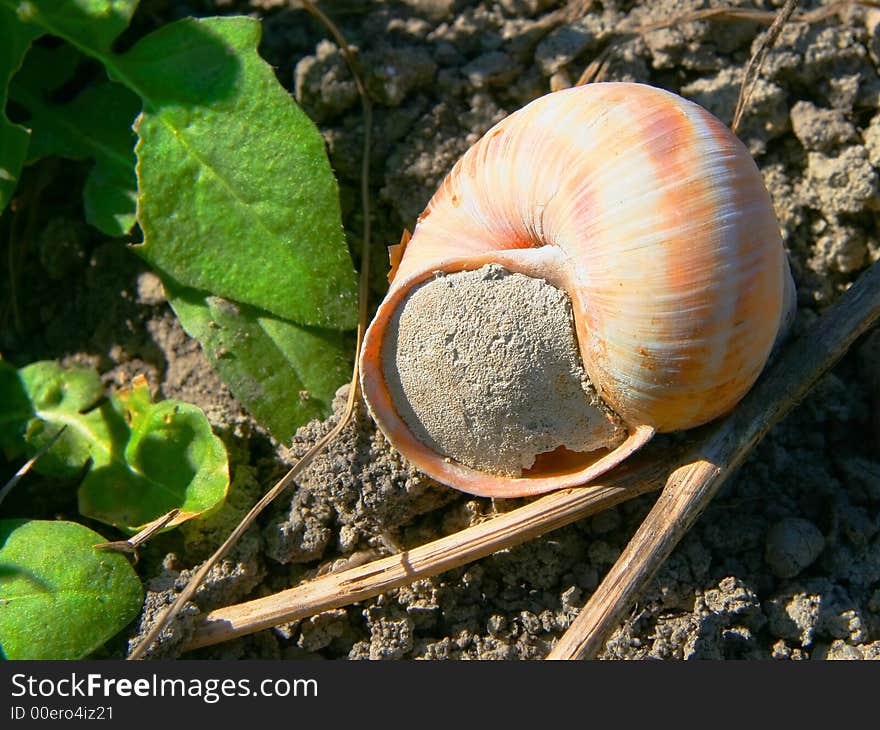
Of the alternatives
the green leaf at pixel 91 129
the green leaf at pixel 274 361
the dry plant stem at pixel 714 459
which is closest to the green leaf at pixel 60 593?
the green leaf at pixel 274 361

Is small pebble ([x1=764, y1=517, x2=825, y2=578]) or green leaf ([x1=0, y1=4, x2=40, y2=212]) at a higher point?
green leaf ([x1=0, y1=4, x2=40, y2=212])

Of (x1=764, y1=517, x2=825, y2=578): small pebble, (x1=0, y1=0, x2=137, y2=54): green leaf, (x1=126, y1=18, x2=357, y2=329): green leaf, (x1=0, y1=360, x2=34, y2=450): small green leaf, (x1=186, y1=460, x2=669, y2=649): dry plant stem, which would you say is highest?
(x1=0, y1=0, x2=137, y2=54): green leaf

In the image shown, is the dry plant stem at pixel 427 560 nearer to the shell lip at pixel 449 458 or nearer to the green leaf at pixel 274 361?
the shell lip at pixel 449 458

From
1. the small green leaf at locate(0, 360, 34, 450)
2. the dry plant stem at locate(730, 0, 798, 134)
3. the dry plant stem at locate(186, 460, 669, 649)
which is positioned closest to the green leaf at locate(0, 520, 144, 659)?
the dry plant stem at locate(186, 460, 669, 649)

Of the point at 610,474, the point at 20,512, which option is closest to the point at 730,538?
the point at 610,474

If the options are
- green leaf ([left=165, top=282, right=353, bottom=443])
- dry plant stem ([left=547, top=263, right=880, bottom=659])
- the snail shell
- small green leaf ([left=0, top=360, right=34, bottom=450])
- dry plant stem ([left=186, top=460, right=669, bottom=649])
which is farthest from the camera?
small green leaf ([left=0, top=360, right=34, bottom=450])

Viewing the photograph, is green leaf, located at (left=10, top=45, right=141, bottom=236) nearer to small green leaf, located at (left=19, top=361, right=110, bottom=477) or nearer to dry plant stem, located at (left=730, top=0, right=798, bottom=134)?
small green leaf, located at (left=19, top=361, right=110, bottom=477)
